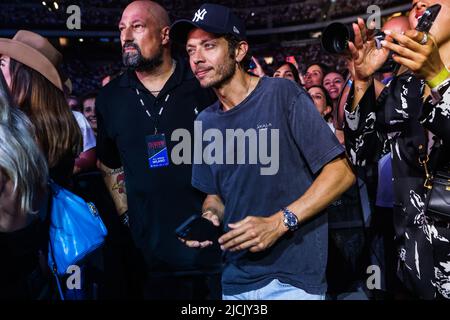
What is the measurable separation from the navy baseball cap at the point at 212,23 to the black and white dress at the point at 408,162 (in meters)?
0.62

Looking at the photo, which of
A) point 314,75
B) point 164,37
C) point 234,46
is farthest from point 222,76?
point 314,75

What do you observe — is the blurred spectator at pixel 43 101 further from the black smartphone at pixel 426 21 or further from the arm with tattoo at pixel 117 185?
the black smartphone at pixel 426 21

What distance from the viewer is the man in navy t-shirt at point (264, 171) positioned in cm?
183

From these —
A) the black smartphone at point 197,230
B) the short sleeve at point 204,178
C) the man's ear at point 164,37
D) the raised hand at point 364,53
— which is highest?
the man's ear at point 164,37

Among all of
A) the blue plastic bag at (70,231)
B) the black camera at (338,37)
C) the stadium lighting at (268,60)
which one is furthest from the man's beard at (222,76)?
the stadium lighting at (268,60)

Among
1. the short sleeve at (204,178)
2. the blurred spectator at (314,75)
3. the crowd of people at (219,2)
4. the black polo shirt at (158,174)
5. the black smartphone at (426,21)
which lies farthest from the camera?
the crowd of people at (219,2)

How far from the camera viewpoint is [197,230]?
1.94 m

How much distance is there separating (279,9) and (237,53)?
27.3m

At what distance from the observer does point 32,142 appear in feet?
4.98

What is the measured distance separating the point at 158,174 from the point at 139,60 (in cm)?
69

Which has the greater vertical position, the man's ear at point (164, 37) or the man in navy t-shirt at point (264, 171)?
the man's ear at point (164, 37)

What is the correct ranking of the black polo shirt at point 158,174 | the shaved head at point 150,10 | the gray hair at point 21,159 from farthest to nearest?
the shaved head at point 150,10 < the black polo shirt at point 158,174 < the gray hair at point 21,159

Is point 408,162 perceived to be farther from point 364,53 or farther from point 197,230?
point 197,230

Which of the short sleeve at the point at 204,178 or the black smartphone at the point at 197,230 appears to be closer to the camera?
the black smartphone at the point at 197,230
